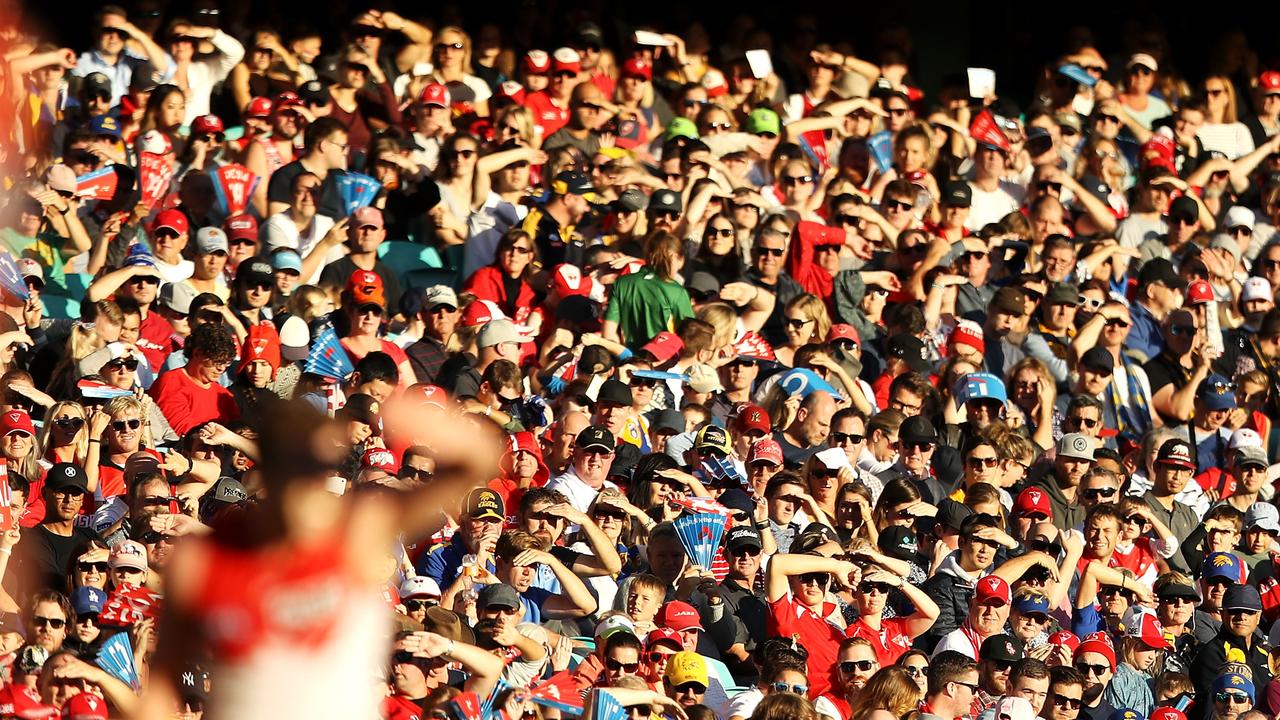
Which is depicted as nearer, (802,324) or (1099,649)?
(1099,649)

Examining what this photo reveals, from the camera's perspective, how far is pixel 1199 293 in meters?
15.0

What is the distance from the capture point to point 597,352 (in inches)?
496

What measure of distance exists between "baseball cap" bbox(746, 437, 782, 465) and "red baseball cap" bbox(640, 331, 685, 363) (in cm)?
100

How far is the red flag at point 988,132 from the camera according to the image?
16.3m

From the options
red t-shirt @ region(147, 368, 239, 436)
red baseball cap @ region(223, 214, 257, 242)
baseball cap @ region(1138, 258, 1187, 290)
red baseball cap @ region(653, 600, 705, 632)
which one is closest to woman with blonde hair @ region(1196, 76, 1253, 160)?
baseball cap @ region(1138, 258, 1187, 290)

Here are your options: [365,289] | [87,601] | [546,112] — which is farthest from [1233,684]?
[546,112]

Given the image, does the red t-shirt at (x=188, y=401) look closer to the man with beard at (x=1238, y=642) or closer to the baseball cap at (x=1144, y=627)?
the baseball cap at (x=1144, y=627)

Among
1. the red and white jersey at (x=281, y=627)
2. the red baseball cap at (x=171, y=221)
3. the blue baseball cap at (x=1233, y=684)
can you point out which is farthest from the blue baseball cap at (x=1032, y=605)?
the red and white jersey at (x=281, y=627)

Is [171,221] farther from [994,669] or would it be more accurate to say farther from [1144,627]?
[1144,627]

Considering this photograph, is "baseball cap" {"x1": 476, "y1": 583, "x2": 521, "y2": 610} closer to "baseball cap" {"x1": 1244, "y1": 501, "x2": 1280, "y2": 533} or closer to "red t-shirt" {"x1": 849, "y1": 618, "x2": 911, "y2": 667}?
"red t-shirt" {"x1": 849, "y1": 618, "x2": 911, "y2": 667}

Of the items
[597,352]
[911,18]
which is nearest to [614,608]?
[597,352]

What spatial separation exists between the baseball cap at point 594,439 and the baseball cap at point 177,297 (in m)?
Answer: 2.41

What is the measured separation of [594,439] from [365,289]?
183cm

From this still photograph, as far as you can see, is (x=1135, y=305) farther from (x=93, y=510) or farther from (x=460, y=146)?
(x=93, y=510)
